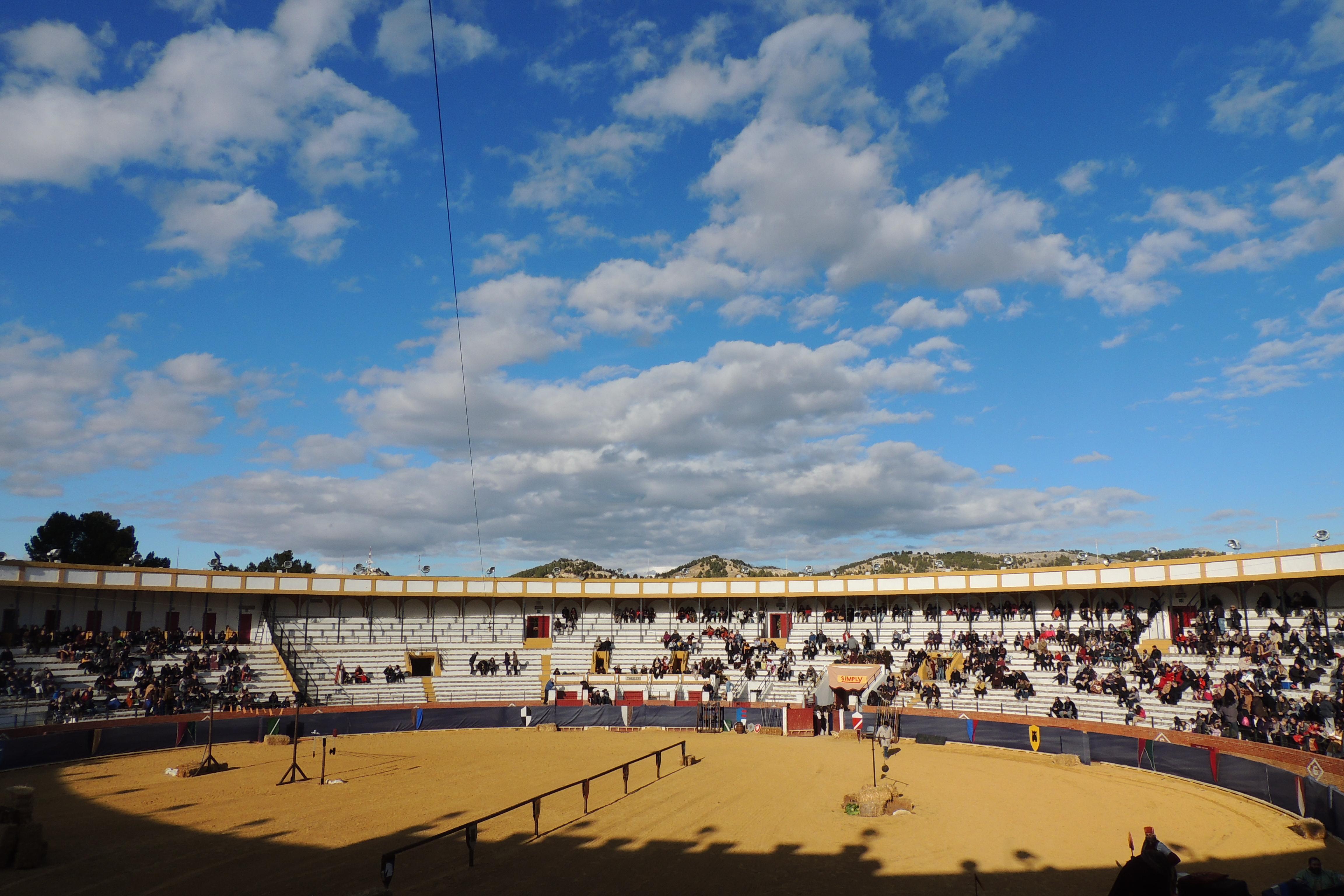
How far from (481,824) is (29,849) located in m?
10.2

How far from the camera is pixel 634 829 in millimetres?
22031

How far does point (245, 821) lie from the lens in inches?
898

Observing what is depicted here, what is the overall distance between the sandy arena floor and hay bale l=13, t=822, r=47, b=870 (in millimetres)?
326

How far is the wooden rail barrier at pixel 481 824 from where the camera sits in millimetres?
14781

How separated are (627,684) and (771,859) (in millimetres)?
37663

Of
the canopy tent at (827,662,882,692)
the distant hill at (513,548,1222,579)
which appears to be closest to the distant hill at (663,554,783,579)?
the distant hill at (513,548,1222,579)

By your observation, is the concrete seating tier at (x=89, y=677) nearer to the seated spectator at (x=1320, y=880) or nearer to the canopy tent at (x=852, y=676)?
the canopy tent at (x=852, y=676)

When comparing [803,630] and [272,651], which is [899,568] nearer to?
[803,630]

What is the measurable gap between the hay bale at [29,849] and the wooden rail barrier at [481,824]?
7.75 m

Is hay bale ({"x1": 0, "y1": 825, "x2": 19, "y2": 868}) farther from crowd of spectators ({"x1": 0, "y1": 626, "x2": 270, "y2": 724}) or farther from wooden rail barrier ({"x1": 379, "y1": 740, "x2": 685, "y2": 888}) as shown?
crowd of spectators ({"x1": 0, "y1": 626, "x2": 270, "y2": 724})

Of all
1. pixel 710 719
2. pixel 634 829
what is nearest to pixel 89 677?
pixel 710 719

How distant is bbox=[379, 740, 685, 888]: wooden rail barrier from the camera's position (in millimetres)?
14781

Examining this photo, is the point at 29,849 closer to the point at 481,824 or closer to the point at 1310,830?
the point at 481,824

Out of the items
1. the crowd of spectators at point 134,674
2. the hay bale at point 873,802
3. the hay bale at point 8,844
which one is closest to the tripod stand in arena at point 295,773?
the hay bale at point 8,844
